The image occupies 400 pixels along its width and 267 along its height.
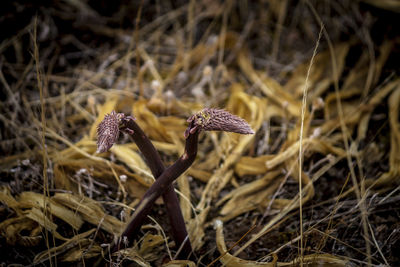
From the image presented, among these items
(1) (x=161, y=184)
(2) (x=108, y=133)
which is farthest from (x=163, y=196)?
(2) (x=108, y=133)

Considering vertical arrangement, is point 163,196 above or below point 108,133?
below

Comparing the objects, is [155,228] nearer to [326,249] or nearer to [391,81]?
[326,249]

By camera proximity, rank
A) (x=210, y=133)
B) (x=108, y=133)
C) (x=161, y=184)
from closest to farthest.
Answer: (x=108, y=133), (x=161, y=184), (x=210, y=133)

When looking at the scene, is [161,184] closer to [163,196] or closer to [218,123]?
[163,196]

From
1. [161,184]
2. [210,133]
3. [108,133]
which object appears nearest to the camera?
[108,133]

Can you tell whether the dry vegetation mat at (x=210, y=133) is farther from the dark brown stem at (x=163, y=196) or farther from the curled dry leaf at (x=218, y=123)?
the curled dry leaf at (x=218, y=123)

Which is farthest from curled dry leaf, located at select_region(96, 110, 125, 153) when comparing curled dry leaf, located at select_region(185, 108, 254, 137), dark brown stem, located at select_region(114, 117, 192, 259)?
curled dry leaf, located at select_region(185, 108, 254, 137)

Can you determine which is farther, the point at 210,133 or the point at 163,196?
the point at 210,133
